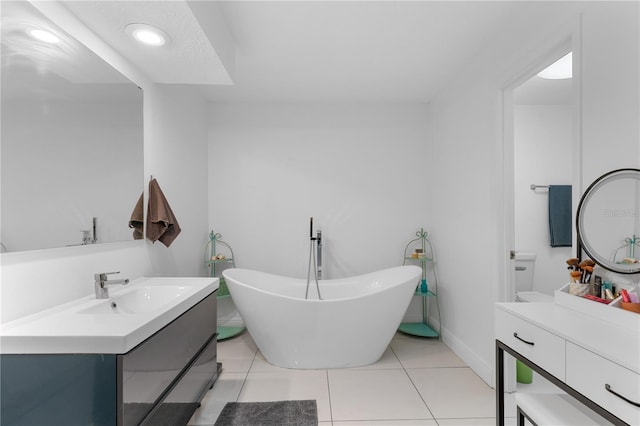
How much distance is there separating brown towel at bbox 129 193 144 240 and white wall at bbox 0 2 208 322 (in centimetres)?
7

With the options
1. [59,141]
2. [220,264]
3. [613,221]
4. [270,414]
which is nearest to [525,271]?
[613,221]

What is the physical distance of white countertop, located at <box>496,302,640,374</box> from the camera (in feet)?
3.20

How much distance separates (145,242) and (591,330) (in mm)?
2431

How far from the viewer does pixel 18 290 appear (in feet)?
4.26

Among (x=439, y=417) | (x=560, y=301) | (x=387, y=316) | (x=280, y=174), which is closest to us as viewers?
(x=560, y=301)

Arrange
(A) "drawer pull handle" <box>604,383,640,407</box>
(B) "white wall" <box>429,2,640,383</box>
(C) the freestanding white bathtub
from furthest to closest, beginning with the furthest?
1. (C) the freestanding white bathtub
2. (B) "white wall" <box>429,2,640,383</box>
3. (A) "drawer pull handle" <box>604,383,640,407</box>

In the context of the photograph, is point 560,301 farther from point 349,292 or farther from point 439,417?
point 349,292

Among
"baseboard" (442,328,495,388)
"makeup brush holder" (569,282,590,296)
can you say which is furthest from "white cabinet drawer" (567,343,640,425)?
"baseboard" (442,328,495,388)

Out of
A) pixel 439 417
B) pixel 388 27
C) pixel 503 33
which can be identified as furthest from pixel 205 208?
pixel 503 33

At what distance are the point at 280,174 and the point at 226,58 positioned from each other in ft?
5.19

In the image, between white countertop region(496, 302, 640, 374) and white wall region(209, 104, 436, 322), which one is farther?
white wall region(209, 104, 436, 322)

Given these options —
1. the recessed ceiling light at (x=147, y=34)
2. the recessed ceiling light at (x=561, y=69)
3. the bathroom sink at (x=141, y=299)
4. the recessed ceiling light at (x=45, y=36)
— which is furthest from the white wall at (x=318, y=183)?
the recessed ceiling light at (x=45, y=36)

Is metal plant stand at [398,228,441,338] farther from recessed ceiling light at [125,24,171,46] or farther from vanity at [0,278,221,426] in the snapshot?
recessed ceiling light at [125,24,171,46]

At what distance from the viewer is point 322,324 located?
99.1 inches
